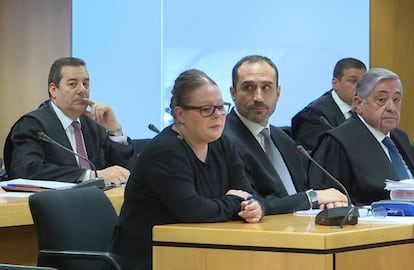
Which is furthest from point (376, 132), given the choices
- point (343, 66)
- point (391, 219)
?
point (343, 66)

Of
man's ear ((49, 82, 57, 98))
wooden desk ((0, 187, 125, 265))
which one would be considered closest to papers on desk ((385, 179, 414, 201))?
wooden desk ((0, 187, 125, 265))

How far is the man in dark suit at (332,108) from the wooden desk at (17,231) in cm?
245

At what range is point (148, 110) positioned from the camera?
6.62 m

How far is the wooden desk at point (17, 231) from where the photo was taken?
10.8 feet

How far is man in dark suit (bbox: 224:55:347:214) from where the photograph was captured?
3481 millimetres

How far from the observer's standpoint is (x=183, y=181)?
110 inches

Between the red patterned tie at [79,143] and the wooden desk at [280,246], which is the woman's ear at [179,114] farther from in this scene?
the red patterned tie at [79,143]

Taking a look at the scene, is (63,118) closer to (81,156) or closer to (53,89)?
(53,89)

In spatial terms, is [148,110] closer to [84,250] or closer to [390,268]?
[84,250]

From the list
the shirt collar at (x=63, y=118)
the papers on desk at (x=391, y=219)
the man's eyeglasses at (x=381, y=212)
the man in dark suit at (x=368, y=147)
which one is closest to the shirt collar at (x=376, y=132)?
the man in dark suit at (x=368, y=147)

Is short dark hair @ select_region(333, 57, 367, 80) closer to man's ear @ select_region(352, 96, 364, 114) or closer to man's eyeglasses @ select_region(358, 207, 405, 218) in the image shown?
man's ear @ select_region(352, 96, 364, 114)

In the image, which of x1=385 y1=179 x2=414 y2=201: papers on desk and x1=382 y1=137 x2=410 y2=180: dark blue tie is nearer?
x1=385 y1=179 x2=414 y2=201: papers on desk

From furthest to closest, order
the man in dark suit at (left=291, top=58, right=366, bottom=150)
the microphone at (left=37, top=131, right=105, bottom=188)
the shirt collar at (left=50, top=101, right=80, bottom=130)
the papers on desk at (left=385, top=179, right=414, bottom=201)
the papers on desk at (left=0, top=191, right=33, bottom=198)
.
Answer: the man in dark suit at (left=291, top=58, right=366, bottom=150), the shirt collar at (left=50, top=101, right=80, bottom=130), the microphone at (left=37, top=131, right=105, bottom=188), the papers on desk at (left=0, top=191, right=33, bottom=198), the papers on desk at (left=385, top=179, right=414, bottom=201)

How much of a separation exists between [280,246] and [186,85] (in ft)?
2.46
